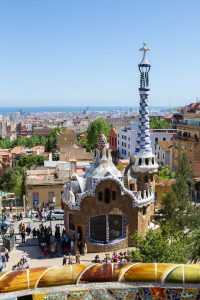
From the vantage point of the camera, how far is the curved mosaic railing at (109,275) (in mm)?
15000

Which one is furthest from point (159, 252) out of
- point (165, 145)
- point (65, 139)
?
point (65, 139)

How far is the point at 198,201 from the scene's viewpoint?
4797 cm

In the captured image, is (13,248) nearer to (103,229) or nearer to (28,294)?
(103,229)

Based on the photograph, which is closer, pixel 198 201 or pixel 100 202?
pixel 100 202

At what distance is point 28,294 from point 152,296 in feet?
14.5

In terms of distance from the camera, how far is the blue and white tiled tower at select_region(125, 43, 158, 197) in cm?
3188

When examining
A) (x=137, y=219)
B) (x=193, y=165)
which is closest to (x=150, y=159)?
(x=137, y=219)

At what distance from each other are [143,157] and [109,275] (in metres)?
17.4

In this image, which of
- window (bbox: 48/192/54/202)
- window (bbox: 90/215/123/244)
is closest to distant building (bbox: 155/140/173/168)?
window (bbox: 48/192/54/202)

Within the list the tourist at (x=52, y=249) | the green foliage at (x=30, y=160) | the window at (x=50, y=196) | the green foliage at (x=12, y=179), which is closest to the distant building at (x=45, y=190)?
the window at (x=50, y=196)

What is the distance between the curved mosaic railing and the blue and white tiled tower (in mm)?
15796

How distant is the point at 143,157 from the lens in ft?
105

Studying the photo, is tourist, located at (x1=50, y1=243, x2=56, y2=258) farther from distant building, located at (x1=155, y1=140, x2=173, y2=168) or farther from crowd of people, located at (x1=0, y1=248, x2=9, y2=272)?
distant building, located at (x1=155, y1=140, x2=173, y2=168)

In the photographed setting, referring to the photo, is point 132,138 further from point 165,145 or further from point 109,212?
point 109,212
